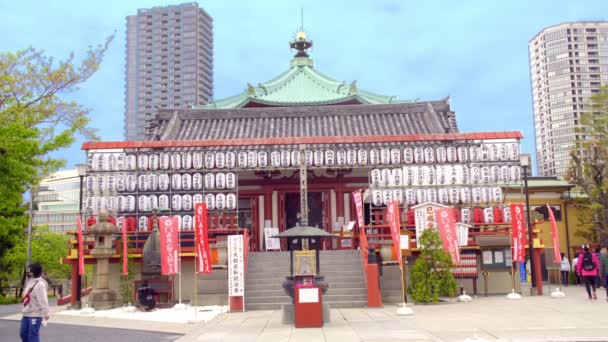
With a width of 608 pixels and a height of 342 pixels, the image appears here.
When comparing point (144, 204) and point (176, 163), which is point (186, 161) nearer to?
point (176, 163)

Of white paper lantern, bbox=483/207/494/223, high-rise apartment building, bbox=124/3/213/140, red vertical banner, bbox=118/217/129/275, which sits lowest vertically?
red vertical banner, bbox=118/217/129/275

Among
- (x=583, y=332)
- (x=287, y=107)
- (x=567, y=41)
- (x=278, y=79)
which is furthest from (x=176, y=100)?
(x=583, y=332)

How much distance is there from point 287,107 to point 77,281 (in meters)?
15.4

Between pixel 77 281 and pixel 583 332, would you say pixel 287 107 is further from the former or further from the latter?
pixel 583 332

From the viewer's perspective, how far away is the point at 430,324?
1388 centimetres

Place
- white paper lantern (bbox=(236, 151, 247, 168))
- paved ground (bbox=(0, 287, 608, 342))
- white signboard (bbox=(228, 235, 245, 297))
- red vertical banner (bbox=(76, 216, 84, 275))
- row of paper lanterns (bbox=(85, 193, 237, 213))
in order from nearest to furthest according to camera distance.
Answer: paved ground (bbox=(0, 287, 608, 342))
white signboard (bbox=(228, 235, 245, 297))
red vertical banner (bbox=(76, 216, 84, 275))
row of paper lanterns (bbox=(85, 193, 237, 213))
white paper lantern (bbox=(236, 151, 247, 168))

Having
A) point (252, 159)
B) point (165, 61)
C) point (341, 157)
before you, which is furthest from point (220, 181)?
point (165, 61)

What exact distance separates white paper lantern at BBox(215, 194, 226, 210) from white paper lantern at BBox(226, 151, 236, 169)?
4.14ft

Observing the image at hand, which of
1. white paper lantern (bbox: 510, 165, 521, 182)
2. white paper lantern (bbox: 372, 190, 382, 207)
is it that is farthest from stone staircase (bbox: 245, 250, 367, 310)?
white paper lantern (bbox: 510, 165, 521, 182)

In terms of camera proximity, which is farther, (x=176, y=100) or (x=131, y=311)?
(x=176, y=100)

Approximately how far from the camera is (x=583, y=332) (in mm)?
11867

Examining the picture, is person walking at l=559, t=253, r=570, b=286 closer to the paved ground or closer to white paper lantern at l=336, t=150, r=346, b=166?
the paved ground

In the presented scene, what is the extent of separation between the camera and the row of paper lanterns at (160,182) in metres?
22.9

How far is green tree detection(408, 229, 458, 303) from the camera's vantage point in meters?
19.0
